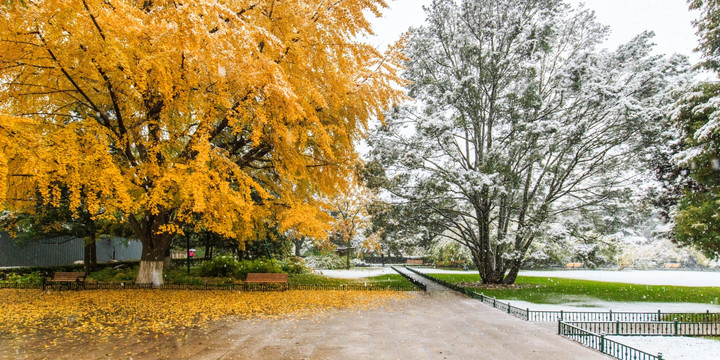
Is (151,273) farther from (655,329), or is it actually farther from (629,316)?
(629,316)

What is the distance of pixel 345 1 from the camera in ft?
39.8

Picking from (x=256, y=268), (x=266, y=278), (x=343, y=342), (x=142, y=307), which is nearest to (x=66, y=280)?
(x=142, y=307)

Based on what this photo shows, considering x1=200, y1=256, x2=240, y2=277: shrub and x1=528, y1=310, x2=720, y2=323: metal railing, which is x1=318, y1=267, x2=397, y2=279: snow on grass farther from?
x1=528, y1=310, x2=720, y2=323: metal railing

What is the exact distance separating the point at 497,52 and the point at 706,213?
1026 centimetres

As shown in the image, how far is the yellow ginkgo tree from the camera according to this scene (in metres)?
8.80

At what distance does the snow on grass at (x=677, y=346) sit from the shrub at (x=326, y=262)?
94.8 feet

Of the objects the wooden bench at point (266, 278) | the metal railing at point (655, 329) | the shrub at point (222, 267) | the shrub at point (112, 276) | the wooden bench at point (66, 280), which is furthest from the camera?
the shrub at point (222, 267)

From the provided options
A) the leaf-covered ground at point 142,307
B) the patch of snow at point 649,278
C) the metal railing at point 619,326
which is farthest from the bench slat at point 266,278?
the patch of snow at point 649,278

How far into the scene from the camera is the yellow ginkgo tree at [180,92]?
8797 mm

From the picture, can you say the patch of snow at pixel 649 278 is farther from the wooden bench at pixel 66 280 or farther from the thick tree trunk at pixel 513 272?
the wooden bench at pixel 66 280

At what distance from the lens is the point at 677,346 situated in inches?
352

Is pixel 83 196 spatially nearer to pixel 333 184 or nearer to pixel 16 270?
pixel 16 270

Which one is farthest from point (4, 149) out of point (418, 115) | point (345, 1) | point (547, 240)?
point (547, 240)

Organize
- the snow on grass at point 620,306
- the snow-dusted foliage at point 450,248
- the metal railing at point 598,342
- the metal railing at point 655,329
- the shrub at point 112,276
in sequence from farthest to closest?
the snow-dusted foliage at point 450,248 → the shrub at point 112,276 → the snow on grass at point 620,306 → the metal railing at point 655,329 → the metal railing at point 598,342
